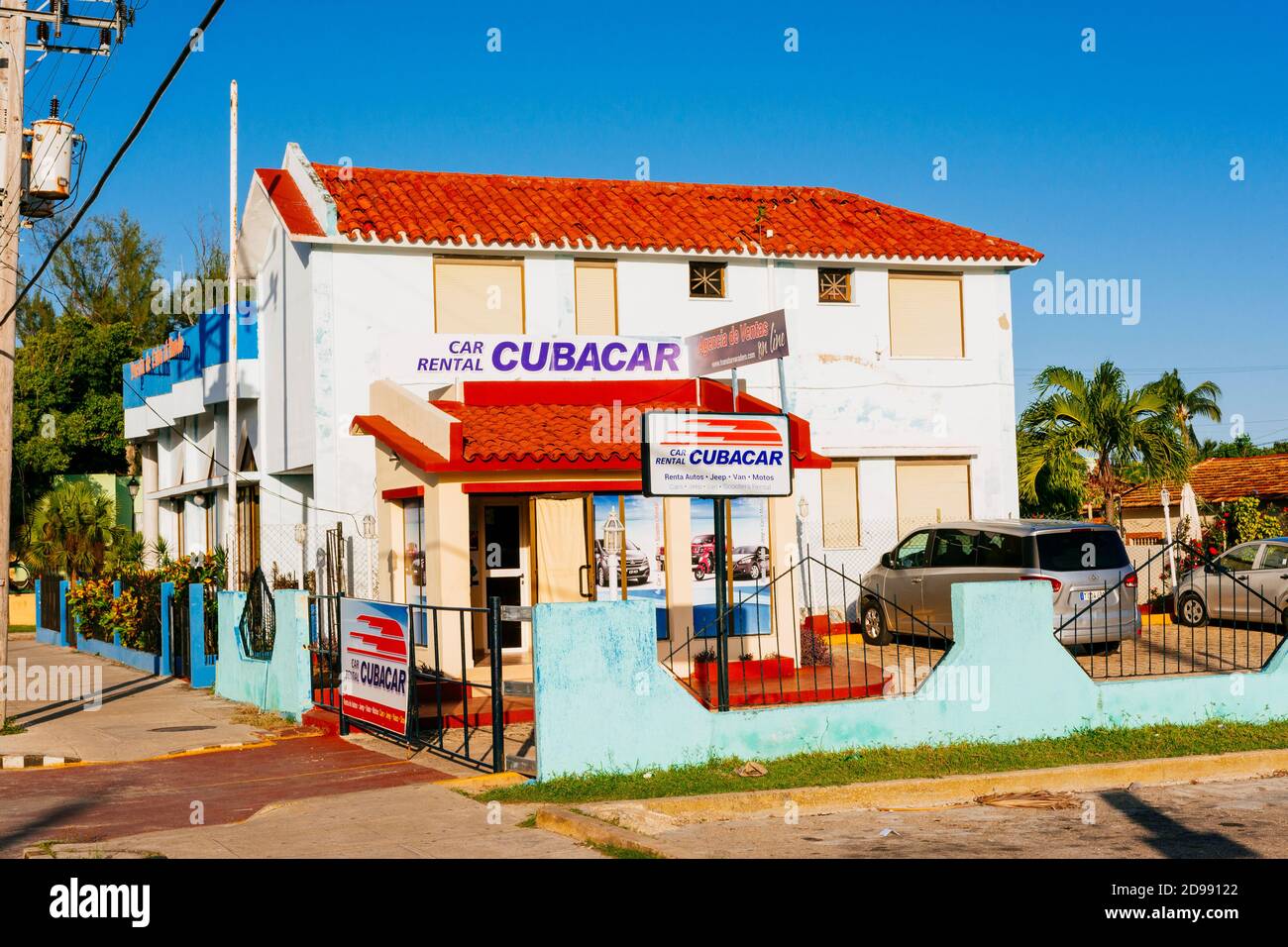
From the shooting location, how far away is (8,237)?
1622 centimetres

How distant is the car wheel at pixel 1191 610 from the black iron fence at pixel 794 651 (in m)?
4.56

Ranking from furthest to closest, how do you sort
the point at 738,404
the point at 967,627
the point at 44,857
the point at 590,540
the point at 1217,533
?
1. the point at 1217,533
2. the point at 738,404
3. the point at 590,540
4. the point at 967,627
5. the point at 44,857

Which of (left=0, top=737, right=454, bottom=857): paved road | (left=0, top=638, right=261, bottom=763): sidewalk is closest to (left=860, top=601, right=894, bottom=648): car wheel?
(left=0, top=737, right=454, bottom=857): paved road

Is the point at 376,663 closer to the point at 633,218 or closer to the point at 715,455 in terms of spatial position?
the point at 715,455

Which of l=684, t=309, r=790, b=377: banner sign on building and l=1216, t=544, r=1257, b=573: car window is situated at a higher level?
l=684, t=309, r=790, b=377: banner sign on building

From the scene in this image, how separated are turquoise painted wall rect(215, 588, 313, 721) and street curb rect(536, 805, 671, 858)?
6.79 meters

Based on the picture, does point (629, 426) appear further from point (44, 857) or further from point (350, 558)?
point (44, 857)

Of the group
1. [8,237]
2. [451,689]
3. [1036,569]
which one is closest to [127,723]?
[451,689]

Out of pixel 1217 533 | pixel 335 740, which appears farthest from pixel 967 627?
pixel 1217 533

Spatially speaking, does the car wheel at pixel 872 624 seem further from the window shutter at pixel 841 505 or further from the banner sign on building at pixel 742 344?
the banner sign on building at pixel 742 344

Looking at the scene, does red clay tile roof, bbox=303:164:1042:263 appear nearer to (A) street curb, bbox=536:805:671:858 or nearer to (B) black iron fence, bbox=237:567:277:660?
(B) black iron fence, bbox=237:567:277:660

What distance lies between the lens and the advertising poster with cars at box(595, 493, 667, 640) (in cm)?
1641

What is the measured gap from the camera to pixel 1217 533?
27.9m
